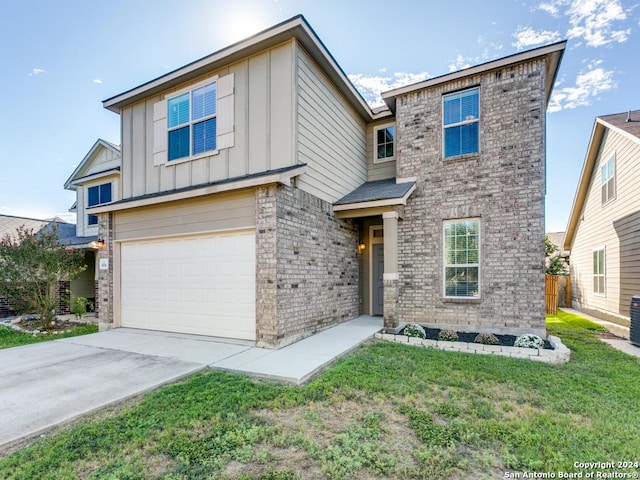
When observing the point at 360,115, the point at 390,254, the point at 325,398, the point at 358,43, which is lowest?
the point at 325,398

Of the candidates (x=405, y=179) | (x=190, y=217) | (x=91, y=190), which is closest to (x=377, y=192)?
(x=405, y=179)

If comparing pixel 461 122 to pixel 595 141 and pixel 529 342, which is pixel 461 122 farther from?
pixel 595 141

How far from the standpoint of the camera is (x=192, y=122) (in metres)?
7.52

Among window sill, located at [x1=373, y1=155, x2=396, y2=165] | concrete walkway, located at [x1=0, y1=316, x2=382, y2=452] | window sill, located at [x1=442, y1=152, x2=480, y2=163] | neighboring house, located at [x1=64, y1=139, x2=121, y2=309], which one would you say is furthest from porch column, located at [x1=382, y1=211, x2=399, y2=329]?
neighboring house, located at [x1=64, y1=139, x2=121, y2=309]

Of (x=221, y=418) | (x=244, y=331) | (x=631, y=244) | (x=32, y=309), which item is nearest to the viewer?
(x=221, y=418)

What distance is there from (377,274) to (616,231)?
6.97 meters

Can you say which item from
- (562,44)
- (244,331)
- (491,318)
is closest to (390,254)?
(491,318)

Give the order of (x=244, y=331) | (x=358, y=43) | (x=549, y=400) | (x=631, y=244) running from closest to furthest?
1. (x=549, y=400)
2. (x=244, y=331)
3. (x=631, y=244)
4. (x=358, y=43)

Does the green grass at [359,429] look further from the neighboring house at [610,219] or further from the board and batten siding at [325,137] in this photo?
the neighboring house at [610,219]

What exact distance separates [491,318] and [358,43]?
8.61 m

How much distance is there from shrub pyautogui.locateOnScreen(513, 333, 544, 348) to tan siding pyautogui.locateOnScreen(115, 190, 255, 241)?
5.54 m

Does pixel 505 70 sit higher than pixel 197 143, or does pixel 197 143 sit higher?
pixel 505 70

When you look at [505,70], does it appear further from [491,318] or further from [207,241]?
[207,241]

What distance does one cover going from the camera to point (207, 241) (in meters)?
7.12
